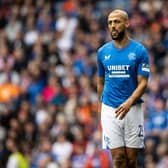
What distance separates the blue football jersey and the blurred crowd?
4850 mm

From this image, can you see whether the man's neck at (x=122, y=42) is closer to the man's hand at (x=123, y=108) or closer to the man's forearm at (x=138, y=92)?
the man's forearm at (x=138, y=92)

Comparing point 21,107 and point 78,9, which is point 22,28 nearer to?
point 78,9

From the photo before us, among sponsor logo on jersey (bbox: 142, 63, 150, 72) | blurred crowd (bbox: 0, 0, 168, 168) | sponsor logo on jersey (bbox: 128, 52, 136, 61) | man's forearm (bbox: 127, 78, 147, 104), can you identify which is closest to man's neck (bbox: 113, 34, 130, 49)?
sponsor logo on jersey (bbox: 128, 52, 136, 61)

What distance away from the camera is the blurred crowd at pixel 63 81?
54.1ft

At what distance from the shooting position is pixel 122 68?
10156mm

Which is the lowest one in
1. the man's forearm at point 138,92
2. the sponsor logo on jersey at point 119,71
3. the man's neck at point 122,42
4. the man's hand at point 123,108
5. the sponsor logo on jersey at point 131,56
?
the man's hand at point 123,108

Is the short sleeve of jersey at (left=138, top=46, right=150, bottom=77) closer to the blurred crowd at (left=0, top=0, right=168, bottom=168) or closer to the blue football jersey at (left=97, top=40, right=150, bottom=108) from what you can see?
the blue football jersey at (left=97, top=40, right=150, bottom=108)

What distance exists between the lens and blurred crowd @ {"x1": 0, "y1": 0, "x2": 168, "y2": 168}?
Result: 16484mm

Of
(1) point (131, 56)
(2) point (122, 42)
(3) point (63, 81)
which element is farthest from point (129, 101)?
(3) point (63, 81)

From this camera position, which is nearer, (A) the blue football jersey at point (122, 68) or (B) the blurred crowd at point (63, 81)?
(A) the blue football jersey at point (122, 68)

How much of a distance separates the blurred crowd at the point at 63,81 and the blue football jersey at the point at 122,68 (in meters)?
4.85

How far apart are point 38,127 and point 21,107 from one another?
2.47 feet

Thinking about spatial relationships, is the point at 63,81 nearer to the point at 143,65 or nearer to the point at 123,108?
the point at 143,65

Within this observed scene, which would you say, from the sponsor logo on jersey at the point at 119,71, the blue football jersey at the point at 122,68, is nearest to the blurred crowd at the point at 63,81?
the blue football jersey at the point at 122,68
